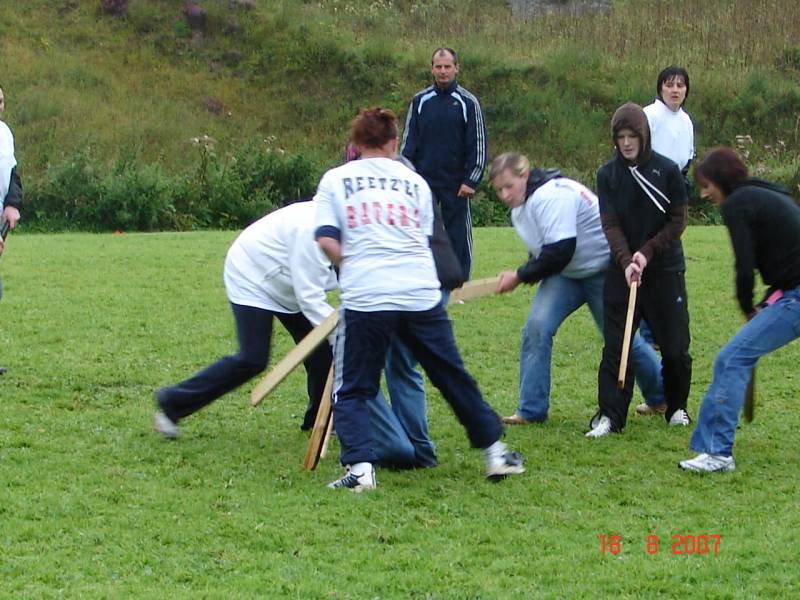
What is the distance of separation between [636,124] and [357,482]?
2598 mm

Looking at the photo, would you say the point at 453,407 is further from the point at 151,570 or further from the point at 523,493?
the point at 151,570

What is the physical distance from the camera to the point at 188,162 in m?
24.9

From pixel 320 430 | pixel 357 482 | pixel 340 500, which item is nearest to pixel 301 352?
pixel 320 430

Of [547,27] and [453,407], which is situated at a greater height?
[547,27]

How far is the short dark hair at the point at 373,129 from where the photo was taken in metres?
5.70

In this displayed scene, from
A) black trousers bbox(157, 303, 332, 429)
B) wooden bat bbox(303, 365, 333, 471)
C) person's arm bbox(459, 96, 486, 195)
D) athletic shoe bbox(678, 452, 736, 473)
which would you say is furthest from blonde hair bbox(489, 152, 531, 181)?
person's arm bbox(459, 96, 486, 195)

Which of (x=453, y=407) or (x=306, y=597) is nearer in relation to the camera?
(x=306, y=597)

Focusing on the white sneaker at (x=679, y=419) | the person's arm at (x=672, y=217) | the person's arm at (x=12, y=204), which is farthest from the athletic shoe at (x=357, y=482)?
the person's arm at (x=12, y=204)

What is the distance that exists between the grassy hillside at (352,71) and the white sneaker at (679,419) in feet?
54.4

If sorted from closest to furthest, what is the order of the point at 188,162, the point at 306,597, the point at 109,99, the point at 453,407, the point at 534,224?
the point at 306,597 → the point at 453,407 → the point at 534,224 → the point at 188,162 → the point at 109,99

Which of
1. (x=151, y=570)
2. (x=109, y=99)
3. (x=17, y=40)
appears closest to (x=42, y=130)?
(x=109, y=99)

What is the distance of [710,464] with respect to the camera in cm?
614

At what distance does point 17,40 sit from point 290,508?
88.2 feet
